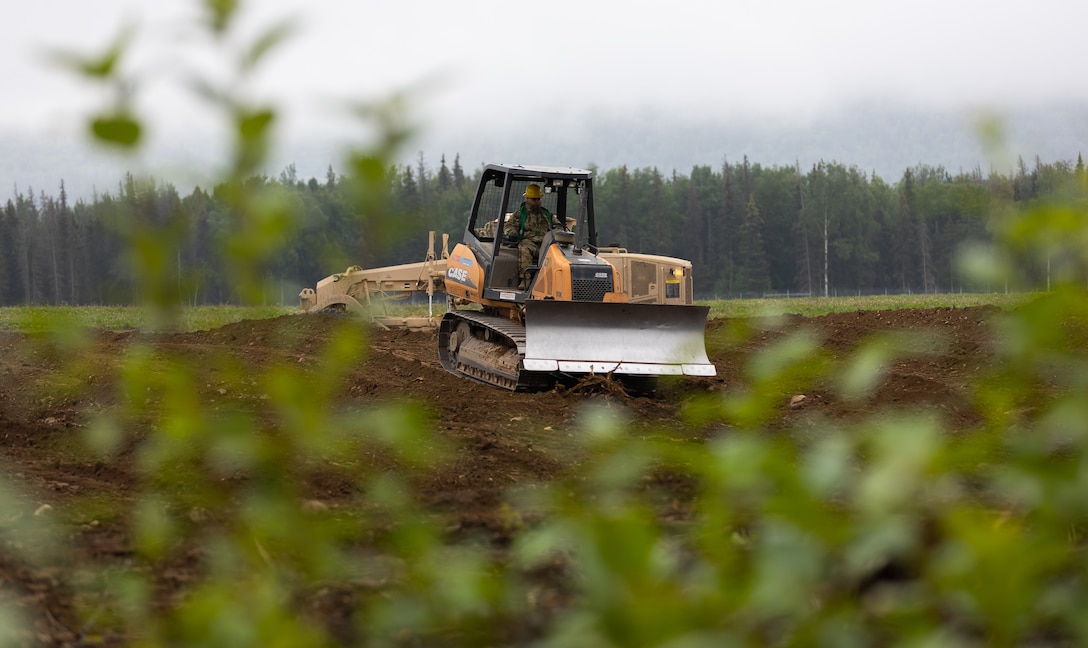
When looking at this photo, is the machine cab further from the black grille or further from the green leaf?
the green leaf

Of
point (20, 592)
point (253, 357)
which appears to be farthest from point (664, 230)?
point (20, 592)

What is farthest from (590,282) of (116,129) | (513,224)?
(116,129)

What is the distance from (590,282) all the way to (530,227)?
4.46 feet

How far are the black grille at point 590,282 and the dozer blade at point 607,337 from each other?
27.9 inches

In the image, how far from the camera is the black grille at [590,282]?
509 inches

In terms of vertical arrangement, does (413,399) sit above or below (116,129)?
below

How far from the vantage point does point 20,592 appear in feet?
13.4

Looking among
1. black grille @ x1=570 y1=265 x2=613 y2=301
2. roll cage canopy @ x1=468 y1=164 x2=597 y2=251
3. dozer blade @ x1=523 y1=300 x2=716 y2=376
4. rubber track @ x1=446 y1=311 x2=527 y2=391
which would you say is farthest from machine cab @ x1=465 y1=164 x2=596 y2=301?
dozer blade @ x1=523 y1=300 x2=716 y2=376

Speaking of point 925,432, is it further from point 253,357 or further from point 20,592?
point 253,357

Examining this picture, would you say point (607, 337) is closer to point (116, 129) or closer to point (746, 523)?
point (746, 523)

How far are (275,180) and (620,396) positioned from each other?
10.1 metres

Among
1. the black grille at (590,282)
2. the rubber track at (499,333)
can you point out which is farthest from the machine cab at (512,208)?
the black grille at (590,282)

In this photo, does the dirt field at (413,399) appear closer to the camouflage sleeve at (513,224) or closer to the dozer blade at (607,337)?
the dozer blade at (607,337)

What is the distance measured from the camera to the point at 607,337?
12.2 m
